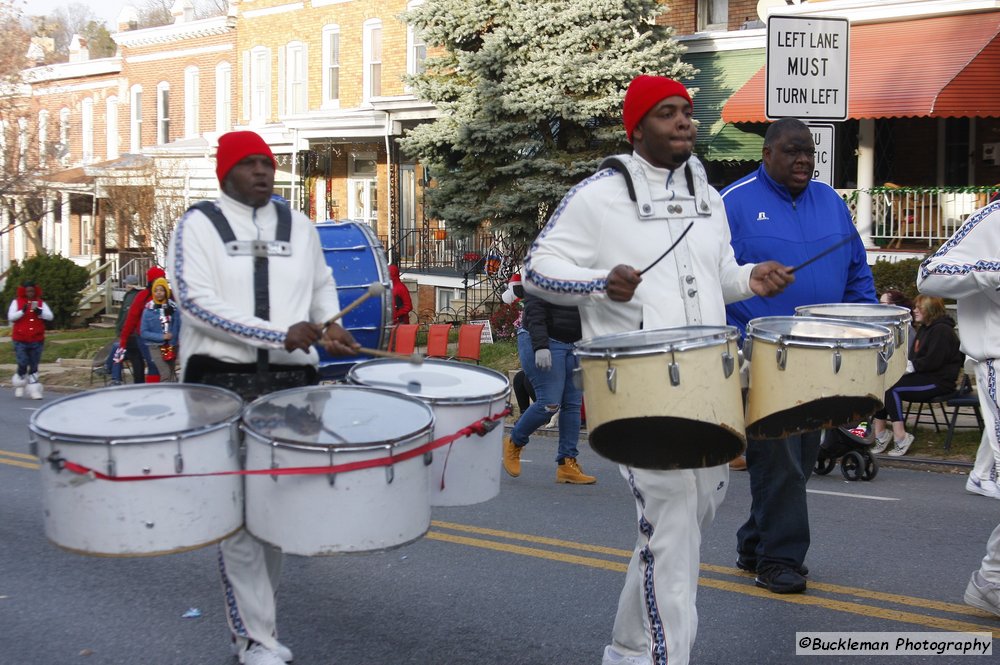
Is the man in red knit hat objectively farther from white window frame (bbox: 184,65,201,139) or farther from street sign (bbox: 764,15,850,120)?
white window frame (bbox: 184,65,201,139)

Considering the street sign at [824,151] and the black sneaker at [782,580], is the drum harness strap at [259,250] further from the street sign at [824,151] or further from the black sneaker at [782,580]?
the street sign at [824,151]

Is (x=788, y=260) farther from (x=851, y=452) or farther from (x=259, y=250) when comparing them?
(x=851, y=452)

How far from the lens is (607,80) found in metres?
20.0

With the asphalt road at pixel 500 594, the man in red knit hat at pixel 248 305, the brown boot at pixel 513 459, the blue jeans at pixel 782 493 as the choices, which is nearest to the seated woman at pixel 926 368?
the asphalt road at pixel 500 594

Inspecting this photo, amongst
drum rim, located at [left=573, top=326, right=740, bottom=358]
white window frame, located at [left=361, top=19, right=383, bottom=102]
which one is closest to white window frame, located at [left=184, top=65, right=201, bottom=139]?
white window frame, located at [left=361, top=19, right=383, bottom=102]

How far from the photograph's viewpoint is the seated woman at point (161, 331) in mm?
14078

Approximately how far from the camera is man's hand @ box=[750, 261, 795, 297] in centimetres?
459

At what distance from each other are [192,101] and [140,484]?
35034mm

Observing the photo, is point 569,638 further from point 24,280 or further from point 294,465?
point 24,280

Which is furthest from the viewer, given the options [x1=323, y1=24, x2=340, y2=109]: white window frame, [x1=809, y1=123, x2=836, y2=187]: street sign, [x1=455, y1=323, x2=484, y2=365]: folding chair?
[x1=323, y1=24, x2=340, y2=109]: white window frame

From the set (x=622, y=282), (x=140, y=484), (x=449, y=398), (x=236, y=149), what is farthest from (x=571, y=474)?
(x=140, y=484)

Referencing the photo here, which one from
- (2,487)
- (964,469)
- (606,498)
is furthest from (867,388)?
(2,487)

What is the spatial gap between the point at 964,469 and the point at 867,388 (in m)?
7.17

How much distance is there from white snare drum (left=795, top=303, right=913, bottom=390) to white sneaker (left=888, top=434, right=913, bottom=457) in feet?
21.7
